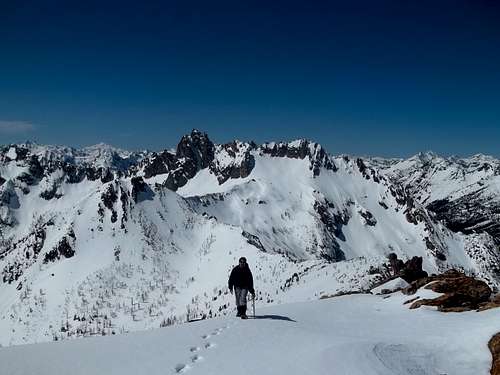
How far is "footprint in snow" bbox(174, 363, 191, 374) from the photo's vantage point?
15.6m

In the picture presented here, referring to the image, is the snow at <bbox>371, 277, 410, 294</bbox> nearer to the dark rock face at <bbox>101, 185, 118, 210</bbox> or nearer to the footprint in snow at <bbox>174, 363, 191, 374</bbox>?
the footprint in snow at <bbox>174, 363, 191, 374</bbox>

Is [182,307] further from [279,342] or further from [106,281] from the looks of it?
[279,342]

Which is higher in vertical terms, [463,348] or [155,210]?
[155,210]

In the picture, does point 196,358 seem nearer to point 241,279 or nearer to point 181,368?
point 181,368

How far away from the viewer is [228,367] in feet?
52.2

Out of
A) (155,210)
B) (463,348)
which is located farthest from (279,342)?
(155,210)

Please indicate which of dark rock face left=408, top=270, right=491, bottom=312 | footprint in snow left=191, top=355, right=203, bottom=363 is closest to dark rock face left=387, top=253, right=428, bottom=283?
dark rock face left=408, top=270, right=491, bottom=312

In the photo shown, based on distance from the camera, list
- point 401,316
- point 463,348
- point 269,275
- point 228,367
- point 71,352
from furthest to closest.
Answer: point 269,275
point 401,316
point 463,348
point 71,352
point 228,367

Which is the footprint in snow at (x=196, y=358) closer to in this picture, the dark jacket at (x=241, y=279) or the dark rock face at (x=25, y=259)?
the dark jacket at (x=241, y=279)

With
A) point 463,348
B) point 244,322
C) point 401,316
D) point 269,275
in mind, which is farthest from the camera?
point 269,275

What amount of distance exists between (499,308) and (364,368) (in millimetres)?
11159

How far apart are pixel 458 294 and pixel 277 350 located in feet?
48.0

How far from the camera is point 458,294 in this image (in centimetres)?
2795

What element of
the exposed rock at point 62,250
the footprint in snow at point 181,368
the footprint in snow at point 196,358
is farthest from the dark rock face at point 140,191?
the footprint in snow at point 181,368
